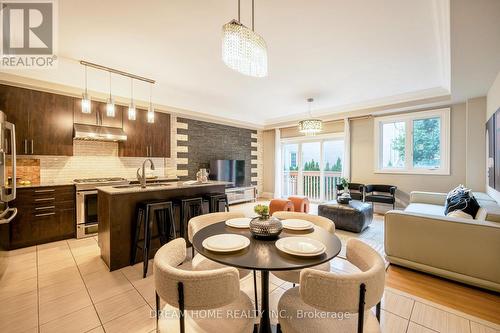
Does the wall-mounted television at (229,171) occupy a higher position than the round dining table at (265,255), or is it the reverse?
the wall-mounted television at (229,171)

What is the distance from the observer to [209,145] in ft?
20.3

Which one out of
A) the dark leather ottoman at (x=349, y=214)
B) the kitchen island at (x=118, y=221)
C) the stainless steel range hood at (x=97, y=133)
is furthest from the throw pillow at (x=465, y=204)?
the stainless steel range hood at (x=97, y=133)

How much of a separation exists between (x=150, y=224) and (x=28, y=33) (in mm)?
2842

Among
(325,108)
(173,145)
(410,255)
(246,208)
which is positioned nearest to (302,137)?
(325,108)

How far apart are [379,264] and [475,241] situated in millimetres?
1902

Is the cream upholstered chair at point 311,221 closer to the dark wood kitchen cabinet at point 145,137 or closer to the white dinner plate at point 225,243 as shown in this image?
the white dinner plate at point 225,243

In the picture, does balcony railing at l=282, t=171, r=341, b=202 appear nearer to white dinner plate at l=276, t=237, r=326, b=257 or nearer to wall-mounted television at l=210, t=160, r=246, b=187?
wall-mounted television at l=210, t=160, r=246, b=187

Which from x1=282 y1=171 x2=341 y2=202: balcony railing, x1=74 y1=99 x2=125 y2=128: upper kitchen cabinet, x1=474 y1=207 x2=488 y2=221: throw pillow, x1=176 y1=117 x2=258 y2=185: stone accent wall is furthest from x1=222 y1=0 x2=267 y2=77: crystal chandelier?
x1=282 y1=171 x2=341 y2=202: balcony railing

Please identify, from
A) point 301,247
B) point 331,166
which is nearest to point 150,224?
point 301,247

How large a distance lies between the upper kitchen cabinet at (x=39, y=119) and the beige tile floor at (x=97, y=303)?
1.77m

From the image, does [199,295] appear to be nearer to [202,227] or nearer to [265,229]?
[265,229]

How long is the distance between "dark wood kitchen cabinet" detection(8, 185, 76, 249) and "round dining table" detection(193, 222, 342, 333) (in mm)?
3288

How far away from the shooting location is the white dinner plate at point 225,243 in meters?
1.24

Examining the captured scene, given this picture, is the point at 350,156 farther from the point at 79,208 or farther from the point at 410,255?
the point at 79,208
